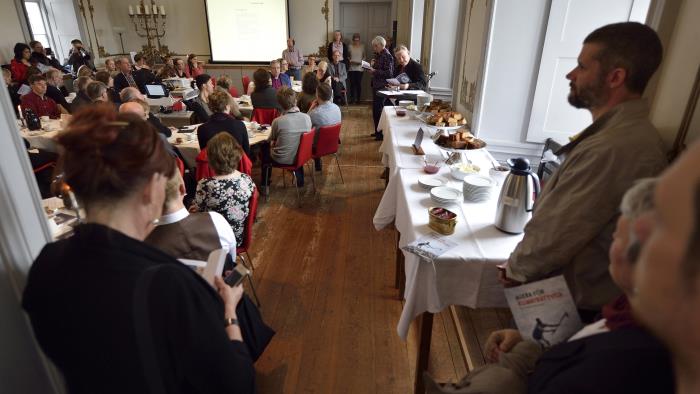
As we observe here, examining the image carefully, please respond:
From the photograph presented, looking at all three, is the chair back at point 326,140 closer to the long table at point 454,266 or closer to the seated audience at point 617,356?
the long table at point 454,266

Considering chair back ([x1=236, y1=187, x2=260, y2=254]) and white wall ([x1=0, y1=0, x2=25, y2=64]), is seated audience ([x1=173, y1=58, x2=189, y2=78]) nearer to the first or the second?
→ white wall ([x1=0, y1=0, x2=25, y2=64])

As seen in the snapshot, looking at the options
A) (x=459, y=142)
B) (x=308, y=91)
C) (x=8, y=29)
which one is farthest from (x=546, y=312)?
(x=8, y=29)

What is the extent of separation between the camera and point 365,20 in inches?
347

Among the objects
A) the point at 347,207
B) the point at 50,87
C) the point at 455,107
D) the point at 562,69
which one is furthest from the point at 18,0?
the point at 562,69

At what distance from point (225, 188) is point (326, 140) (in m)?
1.88

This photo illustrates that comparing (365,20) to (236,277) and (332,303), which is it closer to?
(332,303)

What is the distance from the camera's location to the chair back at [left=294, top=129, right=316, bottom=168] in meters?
3.74

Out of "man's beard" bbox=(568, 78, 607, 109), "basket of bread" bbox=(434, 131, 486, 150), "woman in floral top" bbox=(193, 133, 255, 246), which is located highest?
"man's beard" bbox=(568, 78, 607, 109)

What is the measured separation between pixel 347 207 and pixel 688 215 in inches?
142

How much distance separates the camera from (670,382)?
636mm

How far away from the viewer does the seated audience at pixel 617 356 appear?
2.10 feet

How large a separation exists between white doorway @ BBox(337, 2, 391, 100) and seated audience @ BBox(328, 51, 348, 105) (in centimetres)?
86

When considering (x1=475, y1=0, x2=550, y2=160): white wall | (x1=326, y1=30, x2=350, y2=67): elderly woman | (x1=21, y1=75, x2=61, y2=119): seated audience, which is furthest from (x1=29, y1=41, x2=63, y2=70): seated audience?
(x1=475, y1=0, x2=550, y2=160): white wall

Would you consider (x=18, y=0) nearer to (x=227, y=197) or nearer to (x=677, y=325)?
(x=227, y=197)
